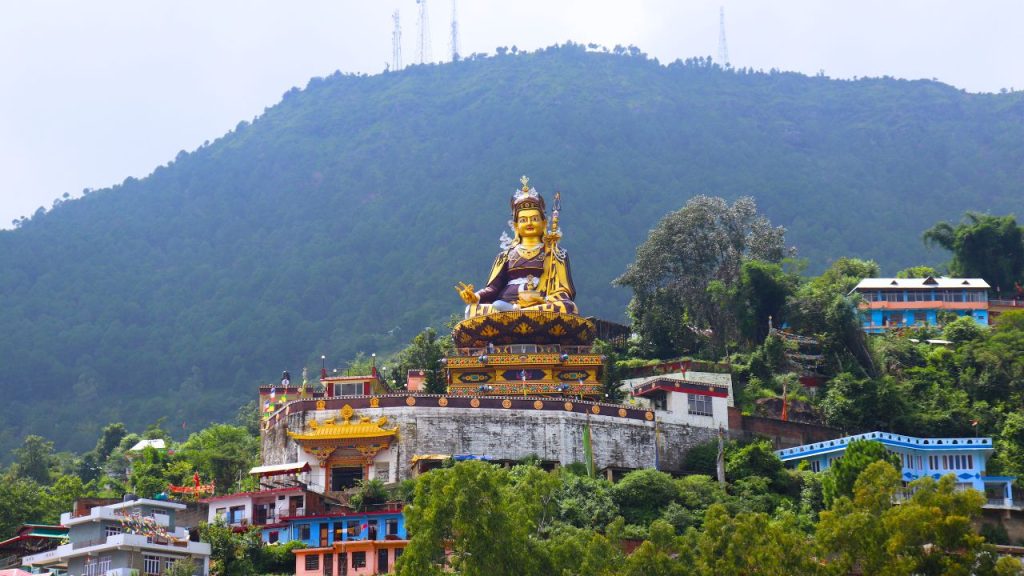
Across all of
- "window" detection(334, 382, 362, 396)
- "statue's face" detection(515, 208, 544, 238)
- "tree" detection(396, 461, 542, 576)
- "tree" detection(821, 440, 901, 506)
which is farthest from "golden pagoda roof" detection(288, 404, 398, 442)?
"tree" detection(821, 440, 901, 506)

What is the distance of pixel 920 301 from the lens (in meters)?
62.5

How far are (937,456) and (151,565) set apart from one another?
77.1 ft

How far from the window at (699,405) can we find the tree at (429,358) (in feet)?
28.6

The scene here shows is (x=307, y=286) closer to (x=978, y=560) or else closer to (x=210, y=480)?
(x=210, y=480)

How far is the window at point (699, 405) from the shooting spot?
4684 cm

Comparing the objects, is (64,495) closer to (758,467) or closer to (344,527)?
(344,527)

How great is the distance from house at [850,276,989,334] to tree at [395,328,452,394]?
18691mm

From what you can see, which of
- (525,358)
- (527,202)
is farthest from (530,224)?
(525,358)

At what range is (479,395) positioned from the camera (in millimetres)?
47219

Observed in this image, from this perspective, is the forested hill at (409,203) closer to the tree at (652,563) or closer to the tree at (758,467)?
the tree at (758,467)

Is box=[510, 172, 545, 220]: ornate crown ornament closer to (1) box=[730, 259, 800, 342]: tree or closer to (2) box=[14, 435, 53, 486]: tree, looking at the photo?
(1) box=[730, 259, 800, 342]: tree

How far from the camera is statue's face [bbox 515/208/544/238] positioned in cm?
5453

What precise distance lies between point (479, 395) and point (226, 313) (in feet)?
203

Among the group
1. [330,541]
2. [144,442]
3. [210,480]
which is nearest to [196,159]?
[144,442]
